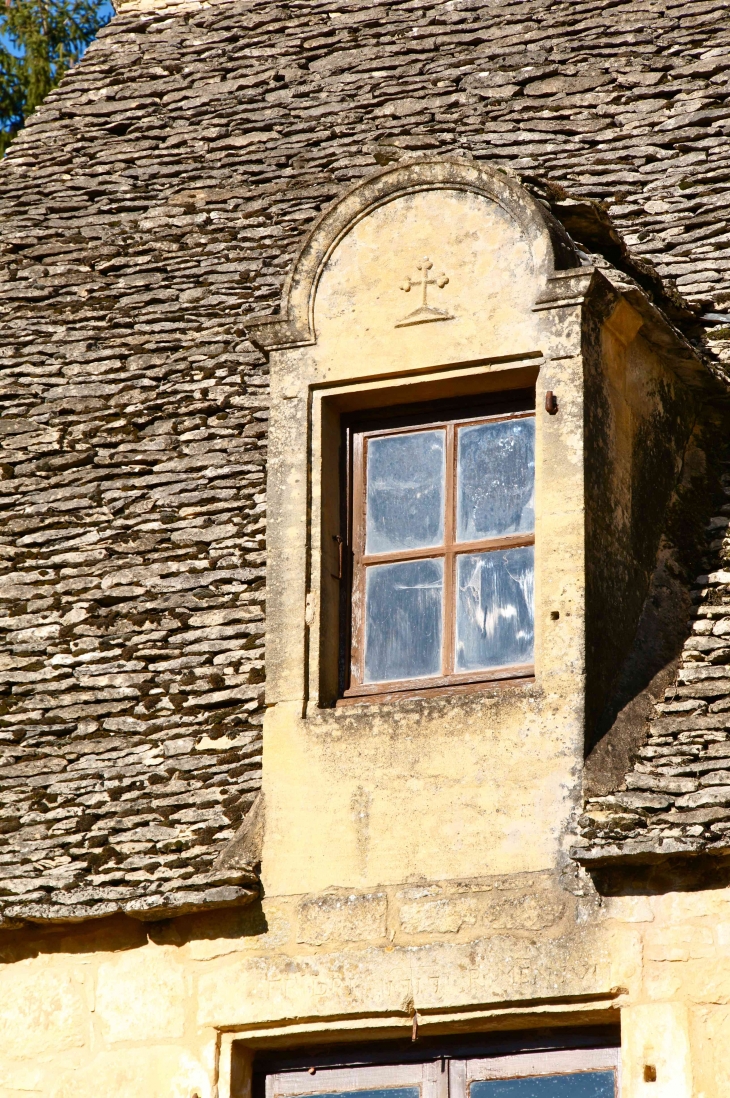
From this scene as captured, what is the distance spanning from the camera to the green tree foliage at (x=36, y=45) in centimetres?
1464

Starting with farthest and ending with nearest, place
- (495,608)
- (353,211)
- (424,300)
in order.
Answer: (353,211)
(424,300)
(495,608)

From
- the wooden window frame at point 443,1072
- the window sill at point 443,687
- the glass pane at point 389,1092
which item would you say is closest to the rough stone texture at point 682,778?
the window sill at point 443,687

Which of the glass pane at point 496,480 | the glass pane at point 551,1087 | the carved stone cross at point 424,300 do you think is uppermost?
the carved stone cross at point 424,300

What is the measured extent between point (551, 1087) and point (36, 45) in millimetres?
10044

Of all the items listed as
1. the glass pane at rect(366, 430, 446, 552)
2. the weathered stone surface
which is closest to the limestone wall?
the weathered stone surface

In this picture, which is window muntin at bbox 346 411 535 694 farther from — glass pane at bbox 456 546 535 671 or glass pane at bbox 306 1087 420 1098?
glass pane at bbox 306 1087 420 1098

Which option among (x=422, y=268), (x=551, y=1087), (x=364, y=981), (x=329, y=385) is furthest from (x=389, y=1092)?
(x=422, y=268)

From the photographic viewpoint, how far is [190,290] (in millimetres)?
9312

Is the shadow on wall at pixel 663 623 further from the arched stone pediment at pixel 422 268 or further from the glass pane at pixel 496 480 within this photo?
the arched stone pediment at pixel 422 268

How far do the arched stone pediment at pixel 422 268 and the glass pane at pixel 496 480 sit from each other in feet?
1.03

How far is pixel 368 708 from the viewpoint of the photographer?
7098 mm

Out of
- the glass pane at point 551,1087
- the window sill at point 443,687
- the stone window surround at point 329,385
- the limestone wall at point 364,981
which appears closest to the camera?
the limestone wall at point 364,981

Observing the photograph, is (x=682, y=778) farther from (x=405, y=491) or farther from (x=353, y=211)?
(x=353, y=211)

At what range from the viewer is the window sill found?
7.12m
